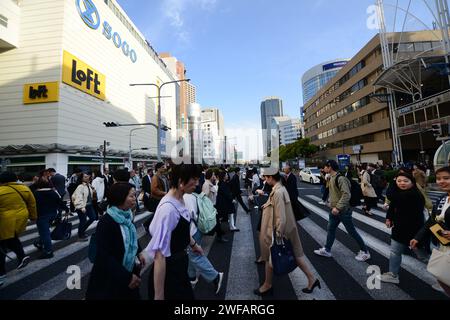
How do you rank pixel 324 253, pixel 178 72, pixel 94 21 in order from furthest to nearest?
pixel 178 72, pixel 94 21, pixel 324 253

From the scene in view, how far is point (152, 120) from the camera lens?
5231 centimetres

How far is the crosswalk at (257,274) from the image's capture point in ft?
10.1

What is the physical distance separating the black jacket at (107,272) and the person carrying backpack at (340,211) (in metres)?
3.67

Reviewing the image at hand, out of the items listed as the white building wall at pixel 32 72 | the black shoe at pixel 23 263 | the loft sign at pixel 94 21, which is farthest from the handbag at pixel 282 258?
the loft sign at pixel 94 21

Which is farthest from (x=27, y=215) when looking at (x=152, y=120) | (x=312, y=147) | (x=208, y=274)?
(x=312, y=147)

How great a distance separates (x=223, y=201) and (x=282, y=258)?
3.55 meters

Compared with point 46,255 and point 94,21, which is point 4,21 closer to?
point 94,21

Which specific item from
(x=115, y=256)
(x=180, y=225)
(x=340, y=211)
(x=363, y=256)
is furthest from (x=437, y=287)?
(x=115, y=256)

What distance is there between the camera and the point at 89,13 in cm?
3177

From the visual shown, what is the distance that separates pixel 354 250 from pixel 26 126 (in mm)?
35190

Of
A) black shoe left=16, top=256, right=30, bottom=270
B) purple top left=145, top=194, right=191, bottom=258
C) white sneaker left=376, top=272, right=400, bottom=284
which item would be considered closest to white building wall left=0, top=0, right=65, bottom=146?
black shoe left=16, top=256, right=30, bottom=270
